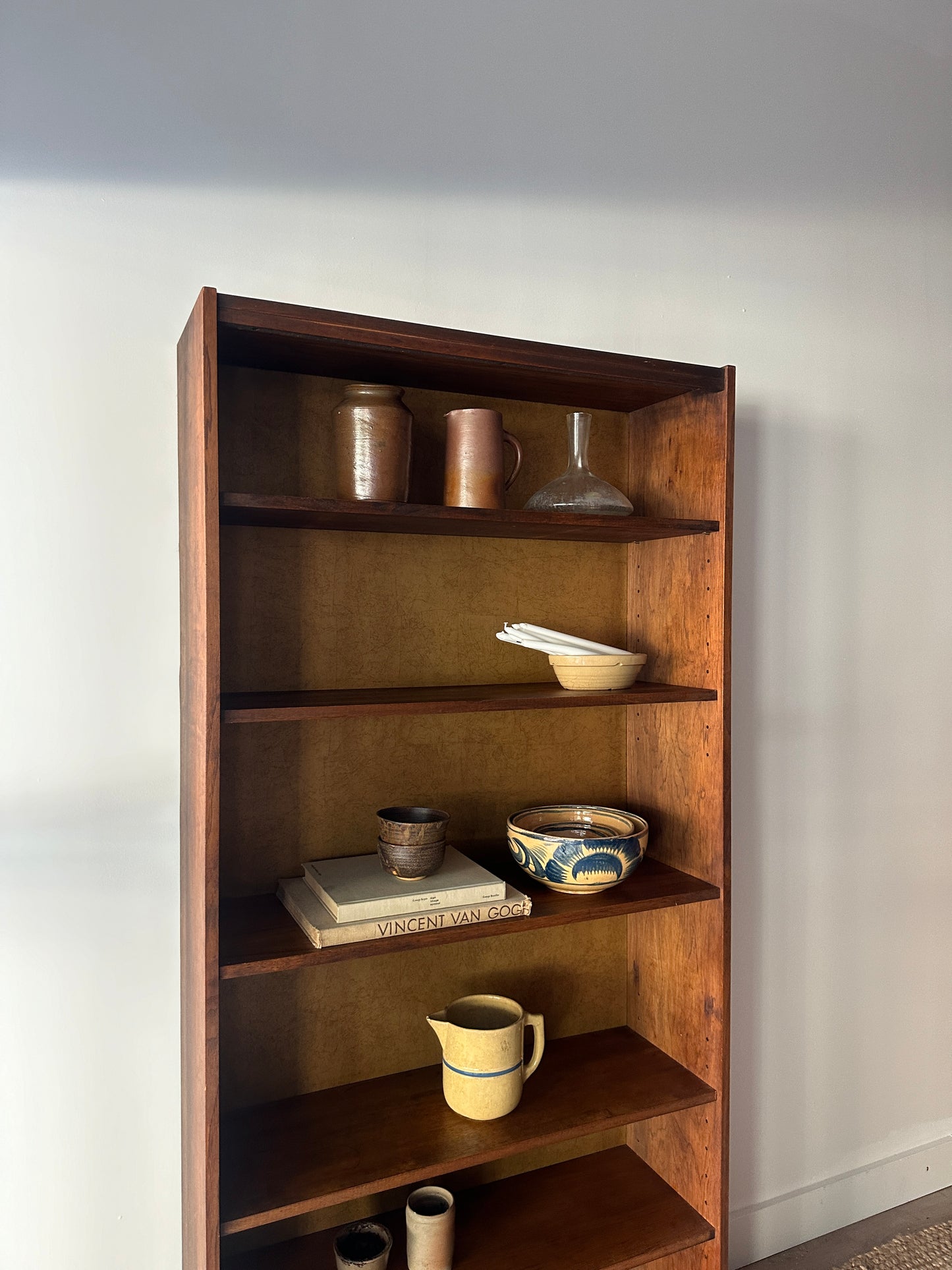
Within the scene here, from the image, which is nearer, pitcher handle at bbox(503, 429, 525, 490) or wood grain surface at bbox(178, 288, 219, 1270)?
wood grain surface at bbox(178, 288, 219, 1270)

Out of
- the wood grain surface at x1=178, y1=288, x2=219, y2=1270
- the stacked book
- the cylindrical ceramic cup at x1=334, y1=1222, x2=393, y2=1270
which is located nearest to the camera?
the wood grain surface at x1=178, y1=288, x2=219, y2=1270

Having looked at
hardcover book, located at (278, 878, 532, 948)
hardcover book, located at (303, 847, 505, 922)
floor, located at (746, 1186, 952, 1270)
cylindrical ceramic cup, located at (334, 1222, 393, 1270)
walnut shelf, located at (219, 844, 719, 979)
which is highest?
hardcover book, located at (303, 847, 505, 922)

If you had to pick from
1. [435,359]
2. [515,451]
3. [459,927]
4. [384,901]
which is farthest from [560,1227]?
[435,359]

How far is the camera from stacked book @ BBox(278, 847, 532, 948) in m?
1.26

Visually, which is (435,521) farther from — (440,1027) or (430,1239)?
(430,1239)

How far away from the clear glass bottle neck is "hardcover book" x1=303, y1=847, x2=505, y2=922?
0.69m

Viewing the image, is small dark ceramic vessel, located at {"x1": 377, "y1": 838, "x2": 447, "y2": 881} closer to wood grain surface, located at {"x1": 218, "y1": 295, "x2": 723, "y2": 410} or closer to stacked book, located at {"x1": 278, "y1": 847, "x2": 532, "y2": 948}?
stacked book, located at {"x1": 278, "y1": 847, "x2": 532, "y2": 948}

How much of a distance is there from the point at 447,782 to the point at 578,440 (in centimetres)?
64

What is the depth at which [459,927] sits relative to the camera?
1330 millimetres

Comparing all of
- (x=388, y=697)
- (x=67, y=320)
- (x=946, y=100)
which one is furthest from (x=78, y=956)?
(x=946, y=100)

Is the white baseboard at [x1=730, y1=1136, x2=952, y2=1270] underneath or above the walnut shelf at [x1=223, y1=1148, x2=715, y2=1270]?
underneath

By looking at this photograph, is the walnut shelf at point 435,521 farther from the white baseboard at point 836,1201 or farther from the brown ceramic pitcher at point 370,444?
the white baseboard at point 836,1201

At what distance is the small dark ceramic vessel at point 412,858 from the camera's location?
4.39 feet

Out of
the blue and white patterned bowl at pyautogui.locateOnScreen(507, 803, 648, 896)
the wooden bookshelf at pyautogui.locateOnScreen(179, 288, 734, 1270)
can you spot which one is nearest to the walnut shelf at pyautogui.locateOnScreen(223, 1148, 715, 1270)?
the wooden bookshelf at pyautogui.locateOnScreen(179, 288, 734, 1270)
